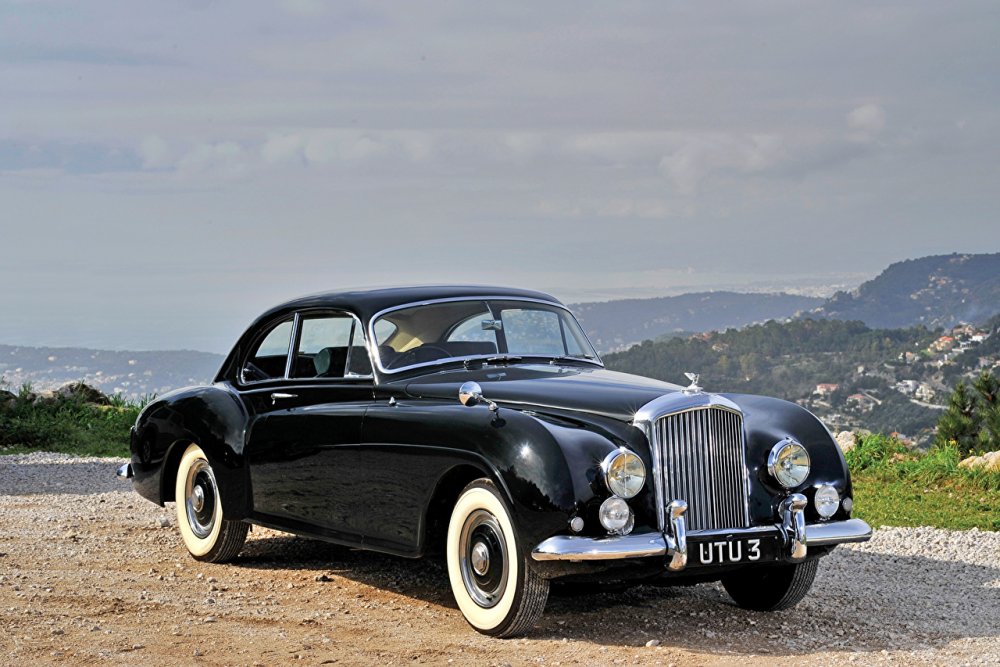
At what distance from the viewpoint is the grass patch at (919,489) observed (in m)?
11.9

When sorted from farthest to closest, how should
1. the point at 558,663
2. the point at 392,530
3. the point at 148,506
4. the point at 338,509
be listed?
1. the point at 148,506
2. the point at 338,509
3. the point at 392,530
4. the point at 558,663

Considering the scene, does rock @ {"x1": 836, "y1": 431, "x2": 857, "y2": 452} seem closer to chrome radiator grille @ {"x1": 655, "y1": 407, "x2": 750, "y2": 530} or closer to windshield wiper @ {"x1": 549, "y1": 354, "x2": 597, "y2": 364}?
windshield wiper @ {"x1": 549, "y1": 354, "x2": 597, "y2": 364}

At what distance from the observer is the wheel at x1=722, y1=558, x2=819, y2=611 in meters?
7.29

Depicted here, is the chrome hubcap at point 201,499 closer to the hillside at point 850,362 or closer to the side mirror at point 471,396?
the side mirror at point 471,396

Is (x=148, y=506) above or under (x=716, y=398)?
under

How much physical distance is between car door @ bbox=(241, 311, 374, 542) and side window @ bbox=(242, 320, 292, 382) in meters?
0.11

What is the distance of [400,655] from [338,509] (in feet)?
5.35

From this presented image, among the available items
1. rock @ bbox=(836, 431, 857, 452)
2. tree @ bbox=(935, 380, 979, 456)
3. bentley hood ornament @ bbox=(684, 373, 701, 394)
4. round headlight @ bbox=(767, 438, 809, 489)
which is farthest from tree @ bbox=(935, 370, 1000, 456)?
bentley hood ornament @ bbox=(684, 373, 701, 394)

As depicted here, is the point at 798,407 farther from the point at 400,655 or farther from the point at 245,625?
the point at 245,625

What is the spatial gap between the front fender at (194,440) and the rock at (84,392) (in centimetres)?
1422

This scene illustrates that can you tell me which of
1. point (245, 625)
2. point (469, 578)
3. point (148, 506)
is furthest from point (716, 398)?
point (148, 506)

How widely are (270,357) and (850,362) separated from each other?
7585cm

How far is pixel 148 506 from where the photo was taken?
12.0m

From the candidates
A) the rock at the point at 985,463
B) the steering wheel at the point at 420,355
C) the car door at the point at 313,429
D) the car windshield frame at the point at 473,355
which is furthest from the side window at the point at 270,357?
the rock at the point at 985,463
